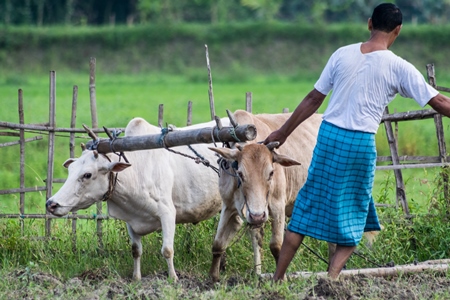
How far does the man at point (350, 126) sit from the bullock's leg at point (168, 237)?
4.15ft

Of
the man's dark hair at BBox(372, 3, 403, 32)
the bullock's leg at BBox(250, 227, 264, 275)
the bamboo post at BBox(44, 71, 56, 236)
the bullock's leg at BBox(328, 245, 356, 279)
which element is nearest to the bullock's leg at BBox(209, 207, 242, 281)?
the bullock's leg at BBox(250, 227, 264, 275)

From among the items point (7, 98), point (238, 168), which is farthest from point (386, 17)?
point (7, 98)

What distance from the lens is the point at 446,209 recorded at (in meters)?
7.27

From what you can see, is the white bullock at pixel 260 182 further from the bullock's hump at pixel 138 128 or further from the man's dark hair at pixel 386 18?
the man's dark hair at pixel 386 18

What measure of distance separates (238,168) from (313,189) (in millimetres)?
578

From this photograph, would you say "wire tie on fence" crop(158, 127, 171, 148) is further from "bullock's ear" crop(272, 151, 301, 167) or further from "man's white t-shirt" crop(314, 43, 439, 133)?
"man's white t-shirt" crop(314, 43, 439, 133)

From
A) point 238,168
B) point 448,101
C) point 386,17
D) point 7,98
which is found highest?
point 386,17

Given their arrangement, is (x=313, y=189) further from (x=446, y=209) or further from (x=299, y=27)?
(x=299, y=27)

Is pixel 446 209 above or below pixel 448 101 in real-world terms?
below

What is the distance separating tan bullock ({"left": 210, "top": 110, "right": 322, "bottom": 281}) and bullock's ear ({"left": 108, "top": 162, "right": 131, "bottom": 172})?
76cm

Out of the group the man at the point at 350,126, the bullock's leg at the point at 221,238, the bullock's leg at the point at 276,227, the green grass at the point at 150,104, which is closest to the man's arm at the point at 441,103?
the man at the point at 350,126

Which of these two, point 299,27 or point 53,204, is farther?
point 299,27

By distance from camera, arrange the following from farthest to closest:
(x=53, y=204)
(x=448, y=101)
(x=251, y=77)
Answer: (x=251, y=77), (x=53, y=204), (x=448, y=101)

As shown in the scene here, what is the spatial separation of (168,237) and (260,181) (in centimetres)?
137
